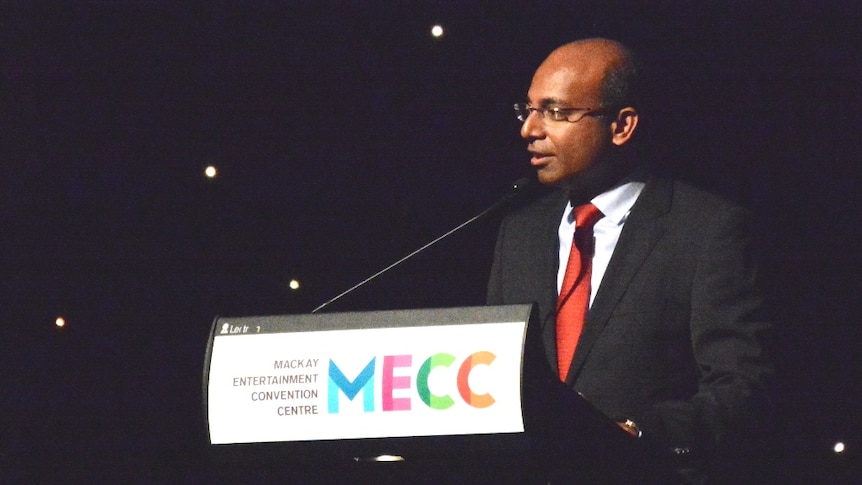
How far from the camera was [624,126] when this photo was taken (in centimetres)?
229

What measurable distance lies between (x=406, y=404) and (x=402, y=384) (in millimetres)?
25

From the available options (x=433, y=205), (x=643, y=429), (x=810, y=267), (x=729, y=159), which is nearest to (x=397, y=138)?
(x=433, y=205)

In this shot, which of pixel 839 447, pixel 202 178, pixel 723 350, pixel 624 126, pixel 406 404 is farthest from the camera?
pixel 202 178

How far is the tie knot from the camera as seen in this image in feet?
7.13

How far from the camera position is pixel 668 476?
1661 millimetres

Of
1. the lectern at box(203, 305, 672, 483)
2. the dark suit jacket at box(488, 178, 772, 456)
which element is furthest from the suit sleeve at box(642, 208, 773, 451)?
the lectern at box(203, 305, 672, 483)

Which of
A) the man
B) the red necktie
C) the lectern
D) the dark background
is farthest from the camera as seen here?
the dark background

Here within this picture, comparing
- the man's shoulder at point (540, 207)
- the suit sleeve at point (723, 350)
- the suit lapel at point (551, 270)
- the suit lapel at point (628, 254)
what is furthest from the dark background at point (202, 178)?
the suit sleeve at point (723, 350)

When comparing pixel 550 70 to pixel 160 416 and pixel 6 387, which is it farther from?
pixel 6 387

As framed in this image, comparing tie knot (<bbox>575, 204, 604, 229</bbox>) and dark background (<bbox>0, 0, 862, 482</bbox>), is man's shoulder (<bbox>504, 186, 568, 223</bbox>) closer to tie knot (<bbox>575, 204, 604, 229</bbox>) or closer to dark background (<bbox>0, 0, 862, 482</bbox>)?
tie knot (<bbox>575, 204, 604, 229</bbox>)

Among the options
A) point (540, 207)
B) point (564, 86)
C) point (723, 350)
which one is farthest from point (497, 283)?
point (723, 350)

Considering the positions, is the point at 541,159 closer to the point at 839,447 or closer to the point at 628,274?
the point at 628,274

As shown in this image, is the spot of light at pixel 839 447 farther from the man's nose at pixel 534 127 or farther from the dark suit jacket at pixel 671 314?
the man's nose at pixel 534 127

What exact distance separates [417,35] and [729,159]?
77 cm
